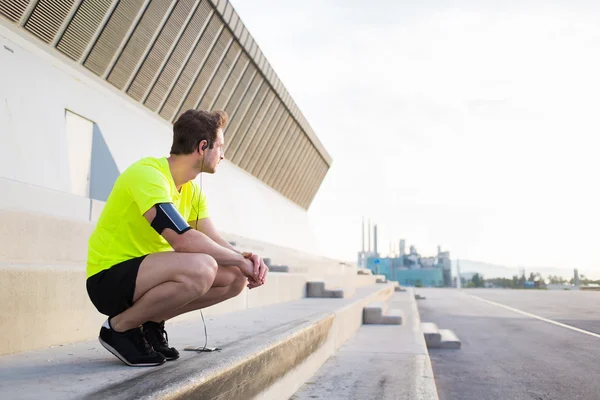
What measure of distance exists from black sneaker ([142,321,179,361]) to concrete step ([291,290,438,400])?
1.02 meters

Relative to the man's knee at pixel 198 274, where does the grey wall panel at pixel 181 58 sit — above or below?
above

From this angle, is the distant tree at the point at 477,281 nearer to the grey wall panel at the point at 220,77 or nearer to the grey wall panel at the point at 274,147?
the grey wall panel at the point at 274,147

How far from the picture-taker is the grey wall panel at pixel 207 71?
657 inches

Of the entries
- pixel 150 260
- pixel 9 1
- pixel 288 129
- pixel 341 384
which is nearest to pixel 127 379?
pixel 150 260

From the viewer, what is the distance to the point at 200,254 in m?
Answer: 2.47

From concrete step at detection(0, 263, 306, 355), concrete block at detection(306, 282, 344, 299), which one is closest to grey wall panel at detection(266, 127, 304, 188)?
concrete block at detection(306, 282, 344, 299)

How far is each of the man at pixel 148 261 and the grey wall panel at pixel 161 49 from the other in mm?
11676

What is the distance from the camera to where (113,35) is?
39.4ft

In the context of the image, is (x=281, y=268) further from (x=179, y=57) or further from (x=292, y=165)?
(x=292, y=165)

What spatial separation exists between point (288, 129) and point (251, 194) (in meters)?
5.50

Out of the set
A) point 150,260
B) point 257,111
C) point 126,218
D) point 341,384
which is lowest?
point 341,384

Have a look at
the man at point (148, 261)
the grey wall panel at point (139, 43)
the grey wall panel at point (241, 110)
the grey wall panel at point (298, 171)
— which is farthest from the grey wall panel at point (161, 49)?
the grey wall panel at point (298, 171)

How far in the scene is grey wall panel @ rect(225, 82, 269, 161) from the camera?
21.4 m

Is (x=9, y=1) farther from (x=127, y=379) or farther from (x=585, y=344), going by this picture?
(x=585, y=344)
